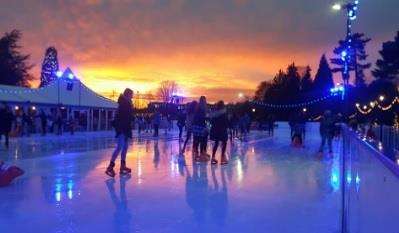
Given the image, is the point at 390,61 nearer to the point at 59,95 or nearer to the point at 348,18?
the point at 59,95

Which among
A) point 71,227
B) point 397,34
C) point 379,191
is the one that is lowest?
point 71,227

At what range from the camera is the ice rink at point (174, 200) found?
584cm

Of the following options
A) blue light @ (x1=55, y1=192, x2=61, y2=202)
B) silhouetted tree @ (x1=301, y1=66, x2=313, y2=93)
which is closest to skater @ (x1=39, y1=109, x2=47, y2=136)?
blue light @ (x1=55, y1=192, x2=61, y2=202)

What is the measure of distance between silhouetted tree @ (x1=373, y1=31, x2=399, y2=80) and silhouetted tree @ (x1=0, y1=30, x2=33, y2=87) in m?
37.2

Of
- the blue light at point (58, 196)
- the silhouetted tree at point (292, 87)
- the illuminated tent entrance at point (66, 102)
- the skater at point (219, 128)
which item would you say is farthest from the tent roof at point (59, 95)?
the blue light at point (58, 196)

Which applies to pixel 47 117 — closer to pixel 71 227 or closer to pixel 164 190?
pixel 164 190

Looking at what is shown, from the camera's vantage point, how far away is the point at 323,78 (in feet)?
207

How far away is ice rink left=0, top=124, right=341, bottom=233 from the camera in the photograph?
584cm

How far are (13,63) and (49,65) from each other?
33.6 feet

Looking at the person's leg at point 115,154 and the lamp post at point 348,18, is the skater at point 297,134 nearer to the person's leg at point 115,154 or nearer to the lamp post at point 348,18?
the lamp post at point 348,18

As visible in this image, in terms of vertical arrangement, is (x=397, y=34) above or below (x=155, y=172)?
above

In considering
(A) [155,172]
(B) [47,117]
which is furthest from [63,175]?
(B) [47,117]

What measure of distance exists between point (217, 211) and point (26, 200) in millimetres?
2594

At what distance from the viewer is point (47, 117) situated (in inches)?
1387
